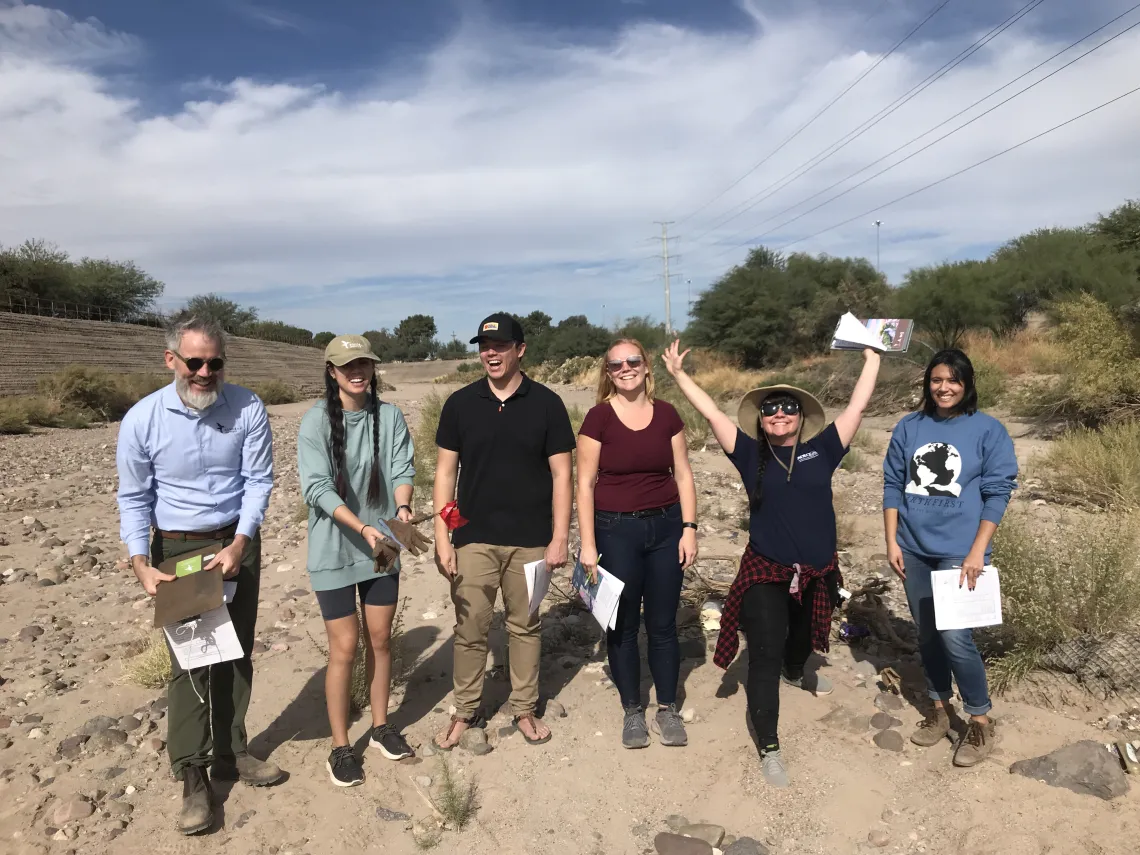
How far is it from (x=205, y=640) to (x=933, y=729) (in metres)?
3.08

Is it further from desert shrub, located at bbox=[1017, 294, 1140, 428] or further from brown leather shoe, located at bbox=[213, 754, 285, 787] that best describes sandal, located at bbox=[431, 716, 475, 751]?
desert shrub, located at bbox=[1017, 294, 1140, 428]

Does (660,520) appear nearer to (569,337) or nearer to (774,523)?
(774,523)

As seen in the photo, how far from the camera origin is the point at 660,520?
10.7ft

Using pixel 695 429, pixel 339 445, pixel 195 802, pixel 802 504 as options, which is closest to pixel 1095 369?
pixel 695 429

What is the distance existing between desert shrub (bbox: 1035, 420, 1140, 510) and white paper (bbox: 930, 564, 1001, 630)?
15.4 feet

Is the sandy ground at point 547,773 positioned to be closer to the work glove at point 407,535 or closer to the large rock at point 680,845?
the large rock at point 680,845

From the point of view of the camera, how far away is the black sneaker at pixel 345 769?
313cm

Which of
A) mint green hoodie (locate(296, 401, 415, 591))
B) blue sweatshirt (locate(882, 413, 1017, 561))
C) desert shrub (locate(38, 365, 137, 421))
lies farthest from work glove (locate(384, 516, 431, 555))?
desert shrub (locate(38, 365, 137, 421))

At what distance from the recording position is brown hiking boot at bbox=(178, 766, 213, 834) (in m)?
2.83

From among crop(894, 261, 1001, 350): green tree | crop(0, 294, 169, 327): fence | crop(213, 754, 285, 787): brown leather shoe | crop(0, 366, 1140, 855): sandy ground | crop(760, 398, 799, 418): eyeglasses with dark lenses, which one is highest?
crop(0, 294, 169, 327): fence

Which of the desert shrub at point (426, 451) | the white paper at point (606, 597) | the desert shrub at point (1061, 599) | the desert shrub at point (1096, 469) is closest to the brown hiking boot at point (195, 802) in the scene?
the white paper at point (606, 597)

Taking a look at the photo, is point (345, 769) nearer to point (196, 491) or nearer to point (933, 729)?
point (196, 491)

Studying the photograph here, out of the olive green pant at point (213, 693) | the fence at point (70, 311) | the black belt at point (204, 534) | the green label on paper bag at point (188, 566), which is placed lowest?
the olive green pant at point (213, 693)

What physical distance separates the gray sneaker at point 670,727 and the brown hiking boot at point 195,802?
1891 millimetres
